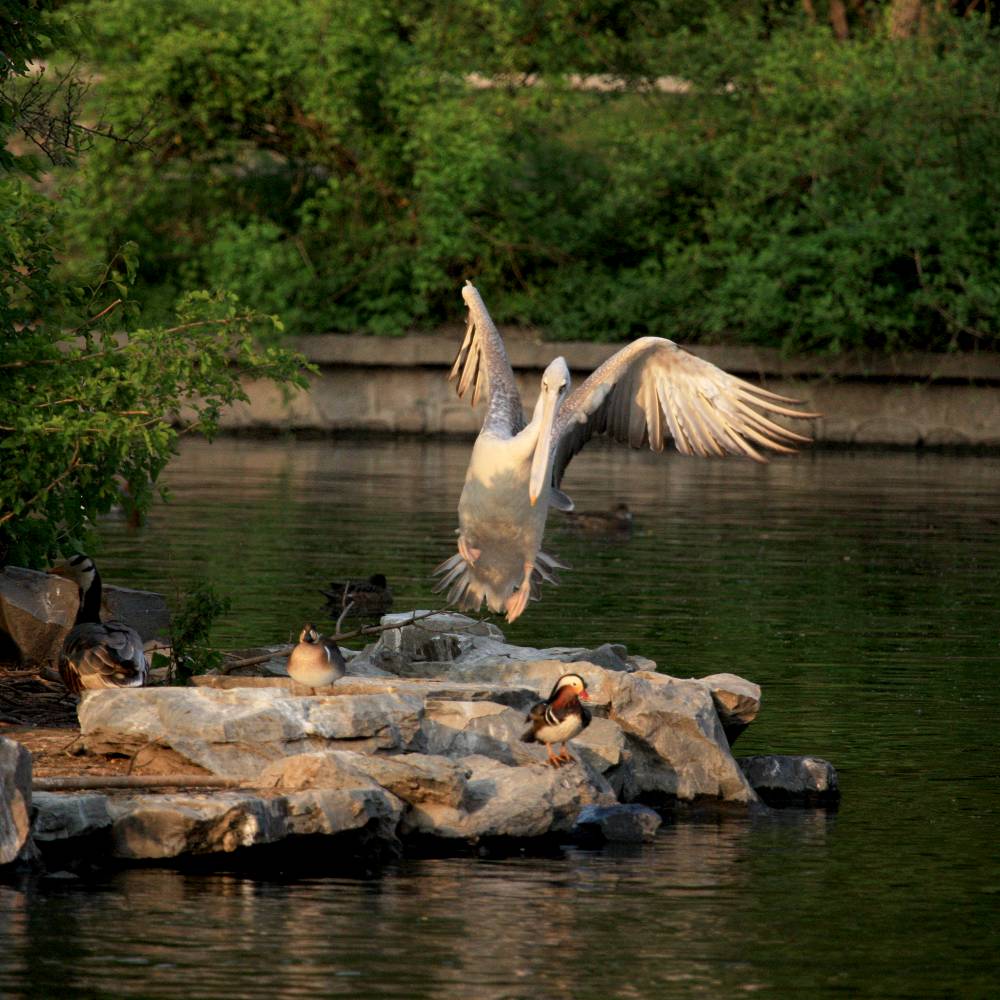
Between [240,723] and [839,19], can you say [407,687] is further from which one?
[839,19]

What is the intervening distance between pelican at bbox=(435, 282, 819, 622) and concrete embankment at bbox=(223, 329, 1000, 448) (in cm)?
2300

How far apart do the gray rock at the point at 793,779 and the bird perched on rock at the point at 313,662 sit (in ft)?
6.90

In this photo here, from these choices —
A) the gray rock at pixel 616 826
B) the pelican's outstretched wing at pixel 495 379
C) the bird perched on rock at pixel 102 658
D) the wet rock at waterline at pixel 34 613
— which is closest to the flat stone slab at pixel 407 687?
the bird perched on rock at pixel 102 658

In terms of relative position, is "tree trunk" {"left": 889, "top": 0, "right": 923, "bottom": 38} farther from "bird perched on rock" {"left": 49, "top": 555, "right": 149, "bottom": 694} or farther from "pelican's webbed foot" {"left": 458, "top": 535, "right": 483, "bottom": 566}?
"bird perched on rock" {"left": 49, "top": 555, "right": 149, "bottom": 694}

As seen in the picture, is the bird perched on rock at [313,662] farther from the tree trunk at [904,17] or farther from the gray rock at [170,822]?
the tree trunk at [904,17]

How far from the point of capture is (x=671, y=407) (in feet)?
43.0

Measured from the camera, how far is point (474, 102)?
40625mm

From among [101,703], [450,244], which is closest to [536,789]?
[101,703]

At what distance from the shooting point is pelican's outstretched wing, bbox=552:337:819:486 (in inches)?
502

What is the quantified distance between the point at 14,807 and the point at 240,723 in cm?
145

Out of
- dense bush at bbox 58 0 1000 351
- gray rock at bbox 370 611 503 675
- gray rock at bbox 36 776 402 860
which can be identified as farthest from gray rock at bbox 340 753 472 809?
dense bush at bbox 58 0 1000 351

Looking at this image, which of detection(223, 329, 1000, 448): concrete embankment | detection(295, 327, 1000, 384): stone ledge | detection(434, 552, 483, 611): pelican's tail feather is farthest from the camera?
detection(223, 329, 1000, 448): concrete embankment

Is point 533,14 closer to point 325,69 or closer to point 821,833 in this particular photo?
point 325,69

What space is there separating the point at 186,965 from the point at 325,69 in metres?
33.0
